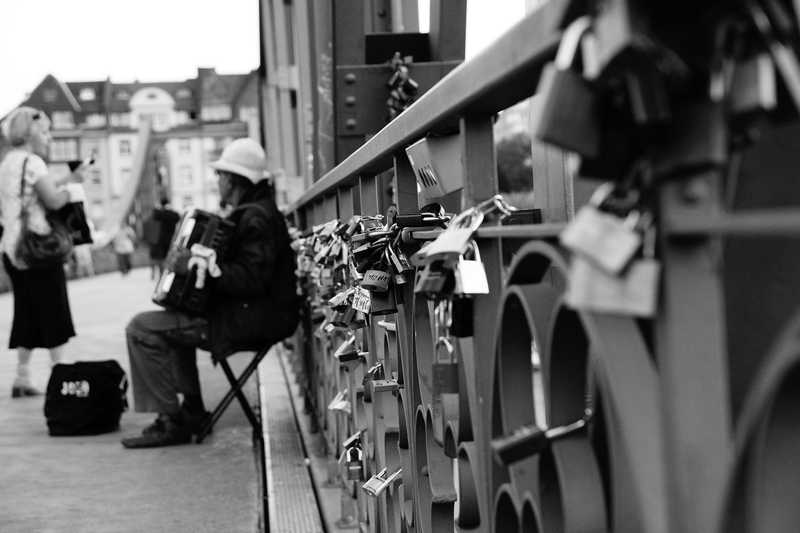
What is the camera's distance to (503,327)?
1.43 metres

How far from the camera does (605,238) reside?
0.87m

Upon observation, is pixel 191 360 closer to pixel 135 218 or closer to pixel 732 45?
pixel 732 45

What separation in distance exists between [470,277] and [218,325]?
14.9 feet

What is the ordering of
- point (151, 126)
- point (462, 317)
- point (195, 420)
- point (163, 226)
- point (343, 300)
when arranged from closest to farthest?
1. point (462, 317)
2. point (343, 300)
3. point (195, 420)
4. point (163, 226)
5. point (151, 126)

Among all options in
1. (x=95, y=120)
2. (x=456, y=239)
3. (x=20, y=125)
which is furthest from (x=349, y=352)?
(x=95, y=120)

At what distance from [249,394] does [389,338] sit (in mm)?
5673

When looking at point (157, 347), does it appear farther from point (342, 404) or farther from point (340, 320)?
point (340, 320)

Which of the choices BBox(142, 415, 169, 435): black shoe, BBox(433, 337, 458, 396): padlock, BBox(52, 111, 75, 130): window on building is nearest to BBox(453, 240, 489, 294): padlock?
BBox(433, 337, 458, 396): padlock

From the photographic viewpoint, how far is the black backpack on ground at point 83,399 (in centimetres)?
628

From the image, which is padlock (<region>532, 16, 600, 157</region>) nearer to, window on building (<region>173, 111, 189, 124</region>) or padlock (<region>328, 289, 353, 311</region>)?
padlock (<region>328, 289, 353, 311</region>)

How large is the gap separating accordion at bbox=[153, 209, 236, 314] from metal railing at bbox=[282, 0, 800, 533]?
12.2 ft

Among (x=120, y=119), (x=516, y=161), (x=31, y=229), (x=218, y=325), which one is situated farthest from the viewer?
(x=120, y=119)

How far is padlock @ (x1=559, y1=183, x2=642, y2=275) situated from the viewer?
0.85 metres

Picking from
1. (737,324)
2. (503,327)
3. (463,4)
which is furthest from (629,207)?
(463,4)
